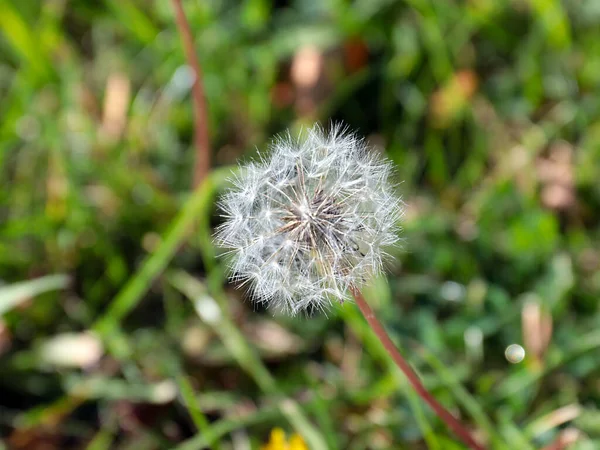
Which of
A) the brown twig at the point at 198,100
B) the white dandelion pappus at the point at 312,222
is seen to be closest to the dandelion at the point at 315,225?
the white dandelion pappus at the point at 312,222

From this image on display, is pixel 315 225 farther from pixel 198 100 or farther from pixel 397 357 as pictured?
pixel 198 100

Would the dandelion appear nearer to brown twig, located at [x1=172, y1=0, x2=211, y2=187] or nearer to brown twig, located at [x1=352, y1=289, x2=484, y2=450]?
brown twig, located at [x1=352, y1=289, x2=484, y2=450]

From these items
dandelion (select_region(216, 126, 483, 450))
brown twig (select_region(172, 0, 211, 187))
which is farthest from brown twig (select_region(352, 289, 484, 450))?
brown twig (select_region(172, 0, 211, 187))

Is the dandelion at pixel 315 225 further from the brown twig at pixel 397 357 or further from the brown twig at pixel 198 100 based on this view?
the brown twig at pixel 198 100

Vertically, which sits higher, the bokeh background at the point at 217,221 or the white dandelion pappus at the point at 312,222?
the bokeh background at the point at 217,221

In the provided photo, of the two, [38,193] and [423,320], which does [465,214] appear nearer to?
[423,320]

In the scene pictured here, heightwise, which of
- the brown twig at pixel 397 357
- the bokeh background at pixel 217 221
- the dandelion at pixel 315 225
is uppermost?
the bokeh background at pixel 217 221

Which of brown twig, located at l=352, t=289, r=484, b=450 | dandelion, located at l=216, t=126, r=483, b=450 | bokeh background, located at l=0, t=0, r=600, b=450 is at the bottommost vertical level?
brown twig, located at l=352, t=289, r=484, b=450
